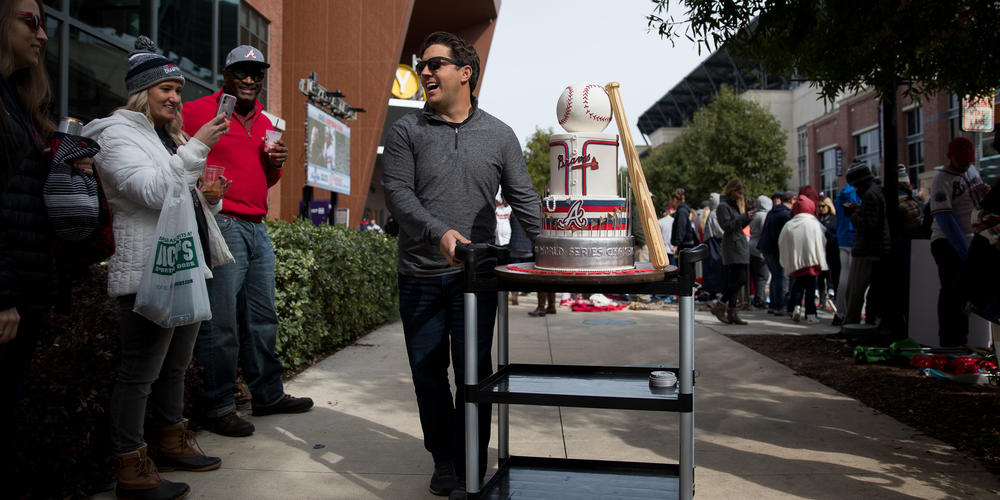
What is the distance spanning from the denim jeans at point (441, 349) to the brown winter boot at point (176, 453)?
1.21m

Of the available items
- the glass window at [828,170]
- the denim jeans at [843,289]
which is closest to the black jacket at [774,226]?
the denim jeans at [843,289]

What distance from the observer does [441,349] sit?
3281 millimetres

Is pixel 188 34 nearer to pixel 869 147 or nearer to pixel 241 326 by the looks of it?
pixel 241 326

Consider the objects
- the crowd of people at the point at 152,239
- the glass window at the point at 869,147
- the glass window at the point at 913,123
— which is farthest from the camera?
the glass window at the point at 869,147

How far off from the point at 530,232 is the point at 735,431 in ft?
6.90

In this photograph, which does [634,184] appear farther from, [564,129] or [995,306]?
[995,306]

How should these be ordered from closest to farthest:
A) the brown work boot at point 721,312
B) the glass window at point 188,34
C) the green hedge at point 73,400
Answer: the green hedge at point 73,400 → the brown work boot at point 721,312 → the glass window at point 188,34

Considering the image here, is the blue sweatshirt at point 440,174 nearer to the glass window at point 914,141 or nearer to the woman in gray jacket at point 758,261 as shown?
the woman in gray jacket at point 758,261

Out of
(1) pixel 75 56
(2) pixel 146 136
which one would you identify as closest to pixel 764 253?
(2) pixel 146 136

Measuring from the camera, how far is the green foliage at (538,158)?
5009 centimetres

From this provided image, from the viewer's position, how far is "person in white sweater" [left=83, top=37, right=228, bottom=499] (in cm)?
308

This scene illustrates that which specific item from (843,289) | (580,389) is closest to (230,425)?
(580,389)

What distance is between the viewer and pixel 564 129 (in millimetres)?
2701

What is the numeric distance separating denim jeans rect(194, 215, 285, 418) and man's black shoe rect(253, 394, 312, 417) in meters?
0.04
